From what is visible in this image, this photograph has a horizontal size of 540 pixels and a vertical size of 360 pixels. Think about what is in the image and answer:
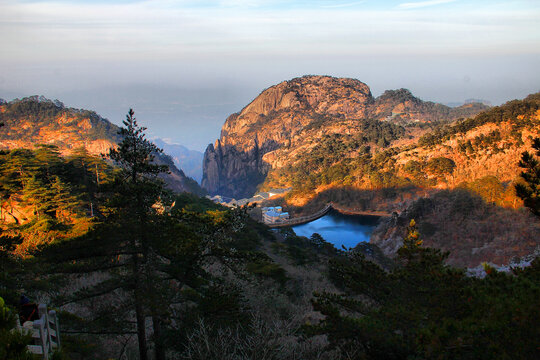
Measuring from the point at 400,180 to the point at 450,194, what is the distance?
11369 mm

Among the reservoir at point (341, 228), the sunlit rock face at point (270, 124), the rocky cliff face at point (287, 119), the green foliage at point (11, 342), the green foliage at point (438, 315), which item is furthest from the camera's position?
the sunlit rock face at point (270, 124)

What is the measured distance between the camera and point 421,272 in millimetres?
6449

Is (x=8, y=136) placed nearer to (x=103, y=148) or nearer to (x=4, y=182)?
(x=103, y=148)

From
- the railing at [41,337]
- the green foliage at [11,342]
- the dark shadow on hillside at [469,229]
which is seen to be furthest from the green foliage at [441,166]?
the green foliage at [11,342]

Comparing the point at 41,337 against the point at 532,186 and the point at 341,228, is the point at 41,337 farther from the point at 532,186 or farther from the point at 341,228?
the point at 341,228

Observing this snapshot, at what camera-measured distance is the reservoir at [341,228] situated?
3775cm

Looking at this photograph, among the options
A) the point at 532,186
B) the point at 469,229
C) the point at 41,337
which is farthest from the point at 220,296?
the point at 469,229

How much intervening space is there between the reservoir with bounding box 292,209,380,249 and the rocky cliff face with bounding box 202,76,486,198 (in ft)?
191

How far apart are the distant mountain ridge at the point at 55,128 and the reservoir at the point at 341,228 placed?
34701mm

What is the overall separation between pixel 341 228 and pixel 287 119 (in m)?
92.1

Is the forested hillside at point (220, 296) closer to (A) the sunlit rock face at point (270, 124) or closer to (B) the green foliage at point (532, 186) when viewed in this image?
(B) the green foliage at point (532, 186)

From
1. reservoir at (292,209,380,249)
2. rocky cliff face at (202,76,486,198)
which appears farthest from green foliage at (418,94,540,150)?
rocky cliff face at (202,76,486,198)

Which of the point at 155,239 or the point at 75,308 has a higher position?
the point at 155,239

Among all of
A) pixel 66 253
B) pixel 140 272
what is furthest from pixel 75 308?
pixel 140 272
